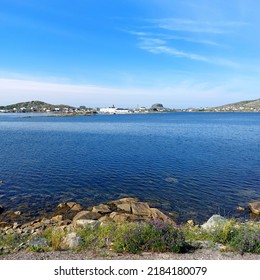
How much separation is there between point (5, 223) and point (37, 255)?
11.6 metres

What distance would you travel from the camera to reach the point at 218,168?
34.8 metres

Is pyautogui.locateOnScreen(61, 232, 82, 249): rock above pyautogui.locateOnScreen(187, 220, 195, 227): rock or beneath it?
above

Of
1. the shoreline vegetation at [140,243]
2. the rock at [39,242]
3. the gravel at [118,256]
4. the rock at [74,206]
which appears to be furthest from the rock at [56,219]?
the gravel at [118,256]

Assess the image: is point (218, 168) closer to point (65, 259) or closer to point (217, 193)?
point (217, 193)

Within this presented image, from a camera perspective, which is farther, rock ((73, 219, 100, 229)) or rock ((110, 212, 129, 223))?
rock ((110, 212, 129, 223))

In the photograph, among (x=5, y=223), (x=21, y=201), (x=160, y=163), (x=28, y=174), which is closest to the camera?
(x=5, y=223)

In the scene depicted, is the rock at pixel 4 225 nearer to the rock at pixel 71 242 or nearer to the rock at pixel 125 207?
the rock at pixel 125 207

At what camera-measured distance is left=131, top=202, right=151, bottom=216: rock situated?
67.2 feet

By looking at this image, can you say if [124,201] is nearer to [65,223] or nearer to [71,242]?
[65,223]

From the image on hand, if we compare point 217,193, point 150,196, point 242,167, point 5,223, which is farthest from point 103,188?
point 242,167

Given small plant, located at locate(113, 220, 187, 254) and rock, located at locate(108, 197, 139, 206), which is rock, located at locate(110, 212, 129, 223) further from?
small plant, located at locate(113, 220, 187, 254)

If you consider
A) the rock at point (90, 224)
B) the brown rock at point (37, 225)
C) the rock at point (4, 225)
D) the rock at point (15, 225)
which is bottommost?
the rock at point (4, 225)

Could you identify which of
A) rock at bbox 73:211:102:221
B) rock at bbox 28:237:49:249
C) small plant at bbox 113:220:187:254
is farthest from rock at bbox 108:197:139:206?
small plant at bbox 113:220:187:254

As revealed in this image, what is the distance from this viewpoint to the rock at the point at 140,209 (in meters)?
20.5
